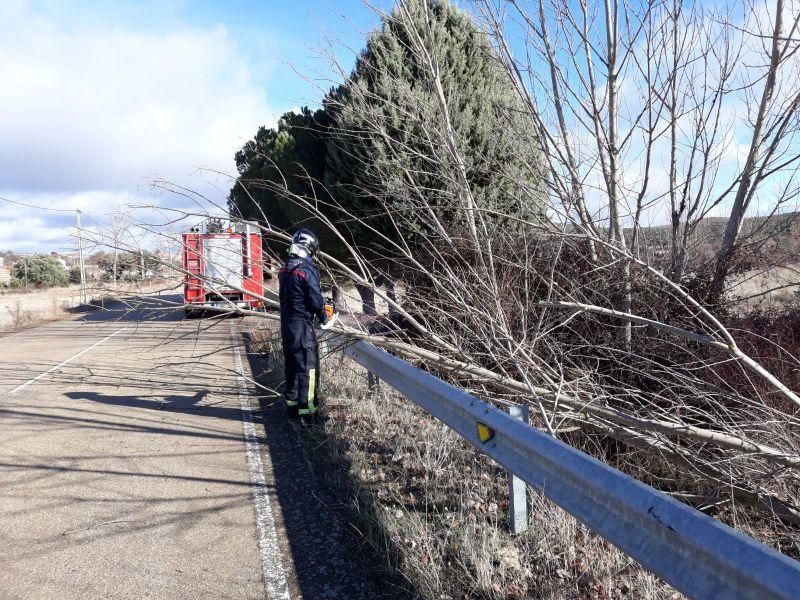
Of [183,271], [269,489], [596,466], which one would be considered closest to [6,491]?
[269,489]

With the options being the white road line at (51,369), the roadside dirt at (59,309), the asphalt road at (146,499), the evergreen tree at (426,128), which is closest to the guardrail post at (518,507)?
the asphalt road at (146,499)

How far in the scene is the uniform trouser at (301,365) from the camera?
21.2 ft

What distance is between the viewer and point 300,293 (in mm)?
6637

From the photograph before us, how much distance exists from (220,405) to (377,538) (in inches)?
165

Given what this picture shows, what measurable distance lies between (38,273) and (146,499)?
65676mm

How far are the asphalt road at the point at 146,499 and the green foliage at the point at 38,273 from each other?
5985 centimetres

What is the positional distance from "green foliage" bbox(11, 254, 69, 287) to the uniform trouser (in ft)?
204

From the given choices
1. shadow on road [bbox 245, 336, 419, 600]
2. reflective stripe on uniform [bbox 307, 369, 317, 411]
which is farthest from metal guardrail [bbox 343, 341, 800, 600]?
reflective stripe on uniform [bbox 307, 369, 317, 411]

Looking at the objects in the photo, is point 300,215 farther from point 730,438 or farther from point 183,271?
point 730,438

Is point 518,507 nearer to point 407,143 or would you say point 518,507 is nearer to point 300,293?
point 300,293

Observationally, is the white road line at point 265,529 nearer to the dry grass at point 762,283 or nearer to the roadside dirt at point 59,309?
the roadside dirt at point 59,309

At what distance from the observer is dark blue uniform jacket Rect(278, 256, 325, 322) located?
6570 millimetres

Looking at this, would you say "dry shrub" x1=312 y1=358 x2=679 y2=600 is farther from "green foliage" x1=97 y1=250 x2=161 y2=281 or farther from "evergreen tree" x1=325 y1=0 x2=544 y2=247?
"green foliage" x1=97 y1=250 x2=161 y2=281

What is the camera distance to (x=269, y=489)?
4730 millimetres
